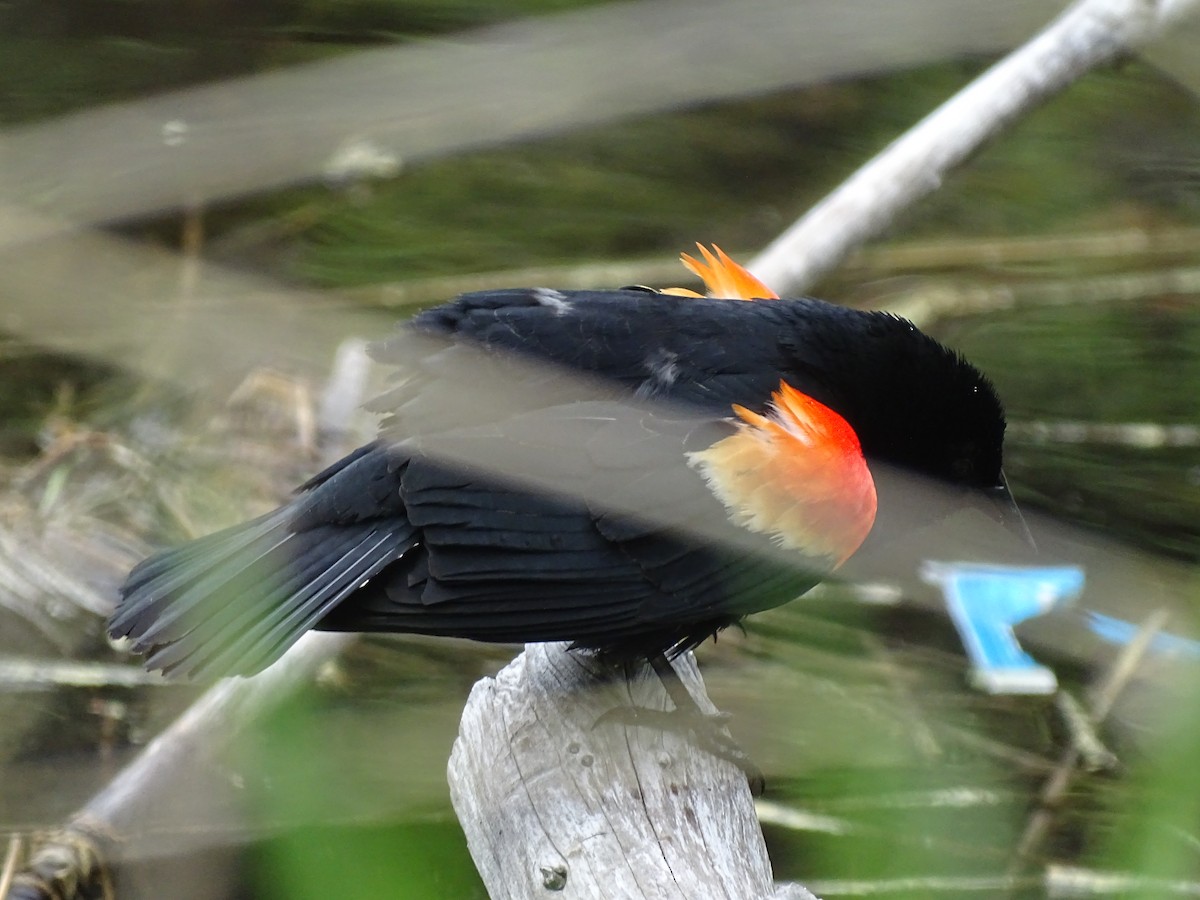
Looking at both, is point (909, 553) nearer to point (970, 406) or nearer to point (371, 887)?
point (970, 406)

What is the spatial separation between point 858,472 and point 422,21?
2982 mm

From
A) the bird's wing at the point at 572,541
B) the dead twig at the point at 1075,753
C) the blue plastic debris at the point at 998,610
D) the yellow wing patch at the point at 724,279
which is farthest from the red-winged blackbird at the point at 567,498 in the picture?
the blue plastic debris at the point at 998,610

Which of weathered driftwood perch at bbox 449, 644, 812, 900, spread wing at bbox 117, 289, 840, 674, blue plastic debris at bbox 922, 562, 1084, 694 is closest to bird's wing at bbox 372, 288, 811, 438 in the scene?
spread wing at bbox 117, 289, 840, 674

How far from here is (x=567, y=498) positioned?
5.73 ft

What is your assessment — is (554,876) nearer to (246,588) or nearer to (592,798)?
(592,798)

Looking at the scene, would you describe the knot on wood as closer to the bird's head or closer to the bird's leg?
the bird's leg

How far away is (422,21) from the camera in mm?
4289

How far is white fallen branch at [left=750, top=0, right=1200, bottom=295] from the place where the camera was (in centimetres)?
270

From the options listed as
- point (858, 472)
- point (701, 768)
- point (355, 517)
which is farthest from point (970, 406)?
point (355, 517)

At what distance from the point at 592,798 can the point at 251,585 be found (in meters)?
0.49

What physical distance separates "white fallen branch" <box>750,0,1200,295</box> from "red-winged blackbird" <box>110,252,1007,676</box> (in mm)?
743

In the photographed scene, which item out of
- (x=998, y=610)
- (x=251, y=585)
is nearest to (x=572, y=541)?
(x=251, y=585)

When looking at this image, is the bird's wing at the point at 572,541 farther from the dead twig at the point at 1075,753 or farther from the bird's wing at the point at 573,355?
the dead twig at the point at 1075,753

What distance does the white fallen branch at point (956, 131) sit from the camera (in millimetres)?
2701
